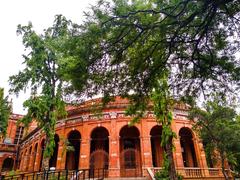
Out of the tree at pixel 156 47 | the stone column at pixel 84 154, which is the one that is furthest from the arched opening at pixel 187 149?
the tree at pixel 156 47

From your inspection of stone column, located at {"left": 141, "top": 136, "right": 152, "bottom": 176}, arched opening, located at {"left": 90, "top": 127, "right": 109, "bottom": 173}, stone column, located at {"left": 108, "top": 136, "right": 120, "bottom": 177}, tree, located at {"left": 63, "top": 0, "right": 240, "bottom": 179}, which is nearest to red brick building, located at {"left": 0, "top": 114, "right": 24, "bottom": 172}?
arched opening, located at {"left": 90, "top": 127, "right": 109, "bottom": 173}

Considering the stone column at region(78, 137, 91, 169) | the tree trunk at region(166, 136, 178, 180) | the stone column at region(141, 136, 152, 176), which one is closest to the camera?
the tree trunk at region(166, 136, 178, 180)

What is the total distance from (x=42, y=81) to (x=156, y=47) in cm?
1323

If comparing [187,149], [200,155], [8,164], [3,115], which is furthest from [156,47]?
[8,164]

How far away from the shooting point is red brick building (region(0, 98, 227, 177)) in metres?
17.9

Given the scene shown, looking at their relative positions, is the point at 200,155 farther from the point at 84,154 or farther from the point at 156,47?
the point at 156,47

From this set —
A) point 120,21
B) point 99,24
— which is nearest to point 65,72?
point 99,24

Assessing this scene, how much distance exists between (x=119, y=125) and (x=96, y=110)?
12.4 meters

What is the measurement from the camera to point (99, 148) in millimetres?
20969

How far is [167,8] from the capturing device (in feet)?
16.4

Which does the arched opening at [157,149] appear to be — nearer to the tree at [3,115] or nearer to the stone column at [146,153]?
the stone column at [146,153]

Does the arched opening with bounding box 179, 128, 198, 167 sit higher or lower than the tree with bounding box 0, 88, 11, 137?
lower

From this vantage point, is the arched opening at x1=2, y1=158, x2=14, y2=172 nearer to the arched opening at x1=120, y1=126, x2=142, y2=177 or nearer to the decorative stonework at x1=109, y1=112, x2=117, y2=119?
the arched opening at x1=120, y1=126, x2=142, y2=177

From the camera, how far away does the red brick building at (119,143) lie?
1788cm
